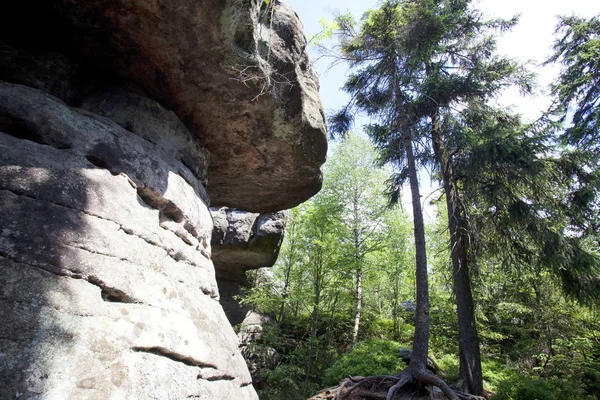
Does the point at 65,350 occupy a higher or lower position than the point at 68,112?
lower

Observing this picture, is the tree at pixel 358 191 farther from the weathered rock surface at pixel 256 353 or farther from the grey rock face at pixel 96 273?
the grey rock face at pixel 96 273

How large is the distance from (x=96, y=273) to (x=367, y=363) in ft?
28.8

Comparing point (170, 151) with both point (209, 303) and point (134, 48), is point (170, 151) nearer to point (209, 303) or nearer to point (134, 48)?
point (134, 48)

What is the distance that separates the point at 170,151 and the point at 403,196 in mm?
8666

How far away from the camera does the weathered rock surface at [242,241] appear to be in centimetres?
1199

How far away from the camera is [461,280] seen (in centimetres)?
860

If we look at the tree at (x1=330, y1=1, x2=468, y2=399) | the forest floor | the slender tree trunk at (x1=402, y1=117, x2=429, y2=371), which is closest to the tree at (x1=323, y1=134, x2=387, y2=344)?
the tree at (x1=330, y1=1, x2=468, y2=399)

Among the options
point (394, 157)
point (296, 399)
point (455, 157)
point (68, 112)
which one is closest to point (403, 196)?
point (394, 157)

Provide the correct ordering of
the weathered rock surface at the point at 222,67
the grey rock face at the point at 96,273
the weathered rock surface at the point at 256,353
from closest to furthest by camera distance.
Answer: the grey rock face at the point at 96,273
the weathered rock surface at the point at 222,67
the weathered rock surface at the point at 256,353

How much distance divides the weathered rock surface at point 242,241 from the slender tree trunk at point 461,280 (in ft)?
19.5

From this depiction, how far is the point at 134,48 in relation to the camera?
13.3 feet

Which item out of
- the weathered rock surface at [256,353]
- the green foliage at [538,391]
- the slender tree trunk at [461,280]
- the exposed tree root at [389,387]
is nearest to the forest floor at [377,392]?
the exposed tree root at [389,387]

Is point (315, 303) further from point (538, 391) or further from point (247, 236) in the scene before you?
point (538, 391)

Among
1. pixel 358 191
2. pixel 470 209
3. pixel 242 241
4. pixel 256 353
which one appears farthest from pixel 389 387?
pixel 358 191
